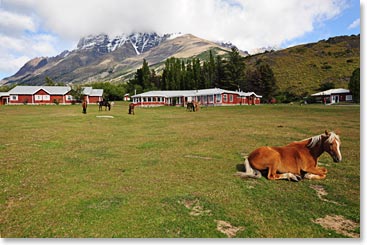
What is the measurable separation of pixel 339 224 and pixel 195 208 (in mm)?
2413

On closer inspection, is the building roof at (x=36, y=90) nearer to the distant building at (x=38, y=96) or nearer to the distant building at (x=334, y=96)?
the distant building at (x=38, y=96)

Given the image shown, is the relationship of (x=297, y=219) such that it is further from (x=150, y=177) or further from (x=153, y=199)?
(x=150, y=177)

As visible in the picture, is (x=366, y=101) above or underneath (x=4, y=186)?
above

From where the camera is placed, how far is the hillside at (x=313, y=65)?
7306cm

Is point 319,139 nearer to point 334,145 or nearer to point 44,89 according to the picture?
point 334,145

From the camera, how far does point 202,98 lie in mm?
59656

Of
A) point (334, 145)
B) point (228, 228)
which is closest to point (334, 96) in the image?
point (334, 145)

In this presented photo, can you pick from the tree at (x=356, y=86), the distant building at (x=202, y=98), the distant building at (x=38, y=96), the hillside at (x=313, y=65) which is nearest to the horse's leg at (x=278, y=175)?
the tree at (x=356, y=86)

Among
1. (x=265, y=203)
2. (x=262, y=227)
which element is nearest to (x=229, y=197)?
(x=265, y=203)

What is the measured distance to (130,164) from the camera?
7.80 m

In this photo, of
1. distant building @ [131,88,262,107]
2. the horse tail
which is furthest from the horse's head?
distant building @ [131,88,262,107]

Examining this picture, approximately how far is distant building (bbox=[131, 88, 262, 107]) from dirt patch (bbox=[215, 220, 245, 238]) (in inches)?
2054

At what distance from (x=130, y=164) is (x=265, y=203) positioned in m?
4.46

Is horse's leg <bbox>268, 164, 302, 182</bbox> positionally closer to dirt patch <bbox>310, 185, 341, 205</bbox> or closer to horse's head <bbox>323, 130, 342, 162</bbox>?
dirt patch <bbox>310, 185, 341, 205</bbox>
